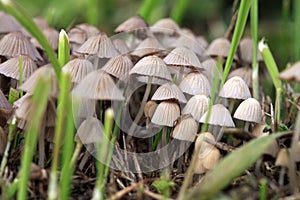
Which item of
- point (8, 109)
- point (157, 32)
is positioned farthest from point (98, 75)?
point (157, 32)

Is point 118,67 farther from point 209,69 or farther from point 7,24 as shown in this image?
point 7,24

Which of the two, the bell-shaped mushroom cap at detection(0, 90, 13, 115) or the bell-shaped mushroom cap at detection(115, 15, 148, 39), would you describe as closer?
the bell-shaped mushroom cap at detection(0, 90, 13, 115)

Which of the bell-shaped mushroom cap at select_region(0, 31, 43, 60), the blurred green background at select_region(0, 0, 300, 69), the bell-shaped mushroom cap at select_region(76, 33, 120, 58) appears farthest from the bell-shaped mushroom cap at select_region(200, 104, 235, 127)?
the blurred green background at select_region(0, 0, 300, 69)

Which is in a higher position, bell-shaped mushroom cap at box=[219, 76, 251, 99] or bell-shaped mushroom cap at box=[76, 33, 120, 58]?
bell-shaped mushroom cap at box=[76, 33, 120, 58]

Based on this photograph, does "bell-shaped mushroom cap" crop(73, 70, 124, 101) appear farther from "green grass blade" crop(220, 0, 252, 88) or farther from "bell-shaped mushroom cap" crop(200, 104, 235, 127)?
"green grass blade" crop(220, 0, 252, 88)

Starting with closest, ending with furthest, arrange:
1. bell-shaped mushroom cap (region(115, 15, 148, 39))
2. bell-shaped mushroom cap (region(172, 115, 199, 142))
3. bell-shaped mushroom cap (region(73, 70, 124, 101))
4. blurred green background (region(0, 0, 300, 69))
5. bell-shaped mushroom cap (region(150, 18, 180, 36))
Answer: bell-shaped mushroom cap (region(73, 70, 124, 101))
bell-shaped mushroom cap (region(172, 115, 199, 142))
bell-shaped mushroom cap (region(115, 15, 148, 39))
bell-shaped mushroom cap (region(150, 18, 180, 36))
blurred green background (region(0, 0, 300, 69))

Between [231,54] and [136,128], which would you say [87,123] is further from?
[231,54]

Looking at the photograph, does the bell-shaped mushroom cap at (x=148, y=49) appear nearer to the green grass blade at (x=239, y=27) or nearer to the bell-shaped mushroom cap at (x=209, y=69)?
the bell-shaped mushroom cap at (x=209, y=69)
